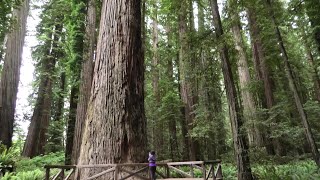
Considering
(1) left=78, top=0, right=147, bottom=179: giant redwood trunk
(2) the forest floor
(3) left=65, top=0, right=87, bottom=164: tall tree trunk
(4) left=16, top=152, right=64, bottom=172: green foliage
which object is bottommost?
(2) the forest floor

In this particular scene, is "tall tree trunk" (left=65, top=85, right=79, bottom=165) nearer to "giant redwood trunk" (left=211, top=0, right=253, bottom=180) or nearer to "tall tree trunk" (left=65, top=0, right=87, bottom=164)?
"tall tree trunk" (left=65, top=0, right=87, bottom=164)

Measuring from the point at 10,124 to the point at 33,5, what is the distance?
9.96 m

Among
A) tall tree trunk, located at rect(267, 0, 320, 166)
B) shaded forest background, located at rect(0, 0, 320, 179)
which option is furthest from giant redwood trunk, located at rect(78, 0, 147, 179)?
tall tree trunk, located at rect(267, 0, 320, 166)

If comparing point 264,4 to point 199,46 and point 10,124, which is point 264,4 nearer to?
point 199,46

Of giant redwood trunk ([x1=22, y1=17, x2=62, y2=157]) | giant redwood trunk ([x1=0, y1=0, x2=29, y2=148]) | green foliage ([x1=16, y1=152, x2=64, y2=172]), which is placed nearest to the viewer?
green foliage ([x1=16, y1=152, x2=64, y2=172])

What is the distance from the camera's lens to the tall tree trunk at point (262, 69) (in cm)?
1242

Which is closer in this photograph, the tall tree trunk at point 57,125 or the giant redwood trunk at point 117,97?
the giant redwood trunk at point 117,97

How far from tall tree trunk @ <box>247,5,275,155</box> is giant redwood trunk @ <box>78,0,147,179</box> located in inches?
254

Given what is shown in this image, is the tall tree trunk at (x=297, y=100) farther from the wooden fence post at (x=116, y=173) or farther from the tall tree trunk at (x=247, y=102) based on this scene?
the wooden fence post at (x=116, y=173)

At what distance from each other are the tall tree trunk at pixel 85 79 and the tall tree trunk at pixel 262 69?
6450mm

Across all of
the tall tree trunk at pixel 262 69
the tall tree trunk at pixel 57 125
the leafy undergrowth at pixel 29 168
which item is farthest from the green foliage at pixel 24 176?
the tall tree trunk at pixel 262 69

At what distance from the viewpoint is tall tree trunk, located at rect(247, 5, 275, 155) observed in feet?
40.8

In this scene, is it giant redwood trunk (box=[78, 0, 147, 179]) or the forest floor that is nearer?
giant redwood trunk (box=[78, 0, 147, 179])

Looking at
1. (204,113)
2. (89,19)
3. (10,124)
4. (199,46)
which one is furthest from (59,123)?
(199,46)
